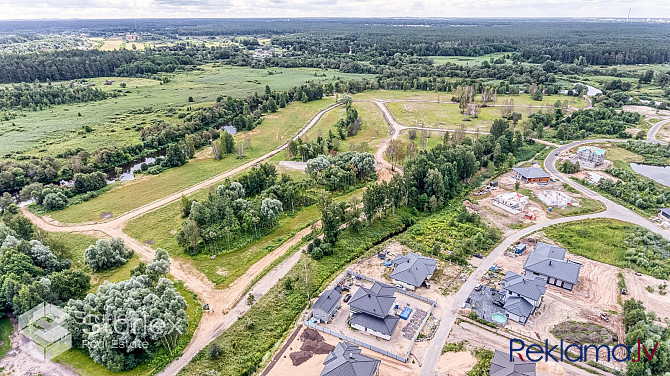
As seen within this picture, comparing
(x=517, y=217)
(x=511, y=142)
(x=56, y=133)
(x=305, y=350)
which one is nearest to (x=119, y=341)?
(x=305, y=350)

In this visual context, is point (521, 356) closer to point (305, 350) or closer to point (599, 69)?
point (305, 350)

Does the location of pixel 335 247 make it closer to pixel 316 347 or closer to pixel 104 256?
pixel 316 347

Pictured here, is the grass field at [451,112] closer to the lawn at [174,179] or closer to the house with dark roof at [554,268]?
the lawn at [174,179]

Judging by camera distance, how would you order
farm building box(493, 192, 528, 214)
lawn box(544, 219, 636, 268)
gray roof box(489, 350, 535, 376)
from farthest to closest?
1. farm building box(493, 192, 528, 214)
2. lawn box(544, 219, 636, 268)
3. gray roof box(489, 350, 535, 376)

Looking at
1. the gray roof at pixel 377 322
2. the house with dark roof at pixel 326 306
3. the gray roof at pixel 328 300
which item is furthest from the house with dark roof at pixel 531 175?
the house with dark roof at pixel 326 306

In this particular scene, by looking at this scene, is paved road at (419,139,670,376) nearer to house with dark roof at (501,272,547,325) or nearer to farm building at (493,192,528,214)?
house with dark roof at (501,272,547,325)

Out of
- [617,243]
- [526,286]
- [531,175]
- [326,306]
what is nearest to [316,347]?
[326,306]

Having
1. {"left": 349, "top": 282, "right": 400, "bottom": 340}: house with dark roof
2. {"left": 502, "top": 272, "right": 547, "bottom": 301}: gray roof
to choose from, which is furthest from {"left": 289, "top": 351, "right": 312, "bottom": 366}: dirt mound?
{"left": 502, "top": 272, "right": 547, "bottom": 301}: gray roof
